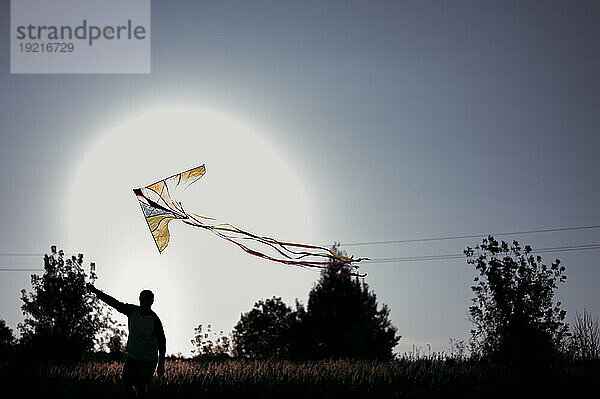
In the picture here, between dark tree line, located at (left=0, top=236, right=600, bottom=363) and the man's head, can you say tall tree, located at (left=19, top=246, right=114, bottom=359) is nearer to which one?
dark tree line, located at (left=0, top=236, right=600, bottom=363)

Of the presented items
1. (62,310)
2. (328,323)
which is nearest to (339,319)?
(328,323)

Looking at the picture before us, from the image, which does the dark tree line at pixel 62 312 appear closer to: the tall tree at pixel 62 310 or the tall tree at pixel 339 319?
the tall tree at pixel 62 310

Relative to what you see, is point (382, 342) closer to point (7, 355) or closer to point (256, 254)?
point (7, 355)

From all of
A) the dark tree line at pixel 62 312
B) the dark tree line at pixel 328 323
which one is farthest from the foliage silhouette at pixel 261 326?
the dark tree line at pixel 62 312

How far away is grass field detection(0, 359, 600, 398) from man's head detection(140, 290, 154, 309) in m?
2.79

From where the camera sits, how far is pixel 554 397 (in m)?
15.4

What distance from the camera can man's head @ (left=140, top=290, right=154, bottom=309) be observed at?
11328 millimetres

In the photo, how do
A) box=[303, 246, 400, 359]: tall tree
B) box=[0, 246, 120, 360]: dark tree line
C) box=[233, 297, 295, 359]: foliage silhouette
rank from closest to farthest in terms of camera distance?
box=[0, 246, 120, 360]: dark tree line, box=[303, 246, 400, 359]: tall tree, box=[233, 297, 295, 359]: foliage silhouette

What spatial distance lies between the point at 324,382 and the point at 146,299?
648 cm

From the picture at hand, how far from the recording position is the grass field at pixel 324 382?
563 inches

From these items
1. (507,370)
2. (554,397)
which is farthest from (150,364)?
(507,370)

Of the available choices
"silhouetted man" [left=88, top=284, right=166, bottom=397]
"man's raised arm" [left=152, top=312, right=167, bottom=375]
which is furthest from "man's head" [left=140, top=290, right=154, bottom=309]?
"man's raised arm" [left=152, top=312, right=167, bottom=375]

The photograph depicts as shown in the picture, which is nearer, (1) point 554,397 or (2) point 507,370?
(1) point 554,397

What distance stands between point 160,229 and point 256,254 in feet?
8.37
